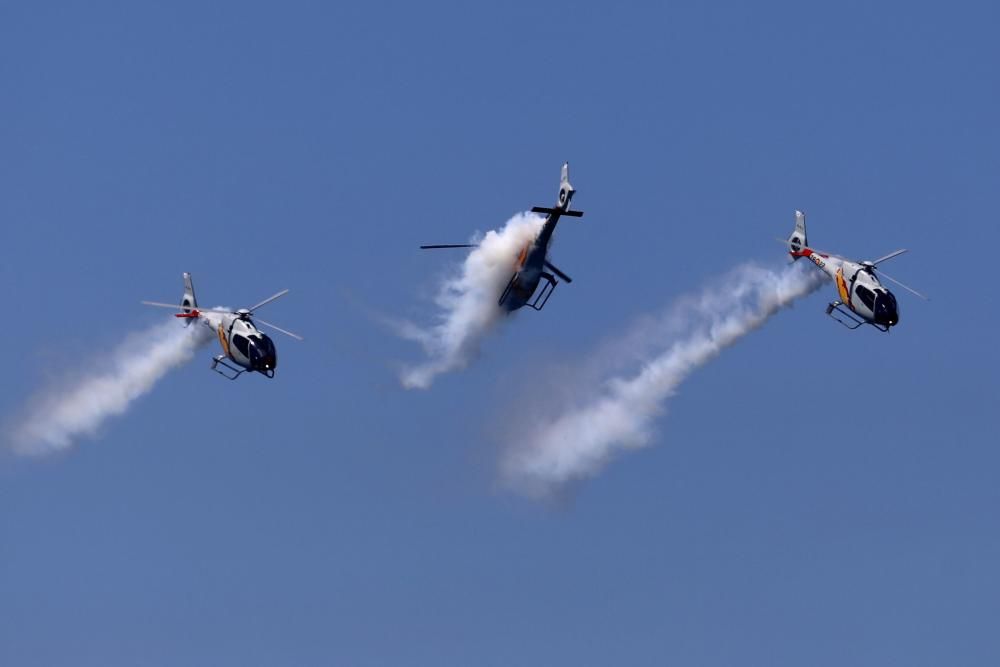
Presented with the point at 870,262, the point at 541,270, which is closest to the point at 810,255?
the point at 870,262

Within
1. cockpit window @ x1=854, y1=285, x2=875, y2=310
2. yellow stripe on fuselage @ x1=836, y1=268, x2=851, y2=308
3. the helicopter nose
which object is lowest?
the helicopter nose

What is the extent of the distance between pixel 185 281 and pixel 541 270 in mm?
23564

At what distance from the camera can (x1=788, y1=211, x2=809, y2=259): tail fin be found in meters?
146

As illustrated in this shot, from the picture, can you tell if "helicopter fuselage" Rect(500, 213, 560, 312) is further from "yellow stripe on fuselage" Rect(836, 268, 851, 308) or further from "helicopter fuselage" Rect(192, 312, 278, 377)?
"yellow stripe on fuselage" Rect(836, 268, 851, 308)

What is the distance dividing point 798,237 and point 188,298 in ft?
110

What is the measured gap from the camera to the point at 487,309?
14000 centimetres

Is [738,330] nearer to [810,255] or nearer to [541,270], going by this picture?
[810,255]

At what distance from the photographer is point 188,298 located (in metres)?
148

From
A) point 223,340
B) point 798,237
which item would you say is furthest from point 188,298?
point 798,237

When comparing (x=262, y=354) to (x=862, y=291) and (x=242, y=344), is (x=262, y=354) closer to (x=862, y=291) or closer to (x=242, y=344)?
(x=242, y=344)

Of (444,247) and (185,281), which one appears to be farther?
(185,281)

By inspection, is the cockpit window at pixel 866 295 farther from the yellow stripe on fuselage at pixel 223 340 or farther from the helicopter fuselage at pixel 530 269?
the yellow stripe on fuselage at pixel 223 340

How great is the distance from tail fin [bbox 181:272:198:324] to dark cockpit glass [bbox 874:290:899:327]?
3737 centimetres

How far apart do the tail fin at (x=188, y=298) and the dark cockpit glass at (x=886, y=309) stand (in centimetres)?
3737
